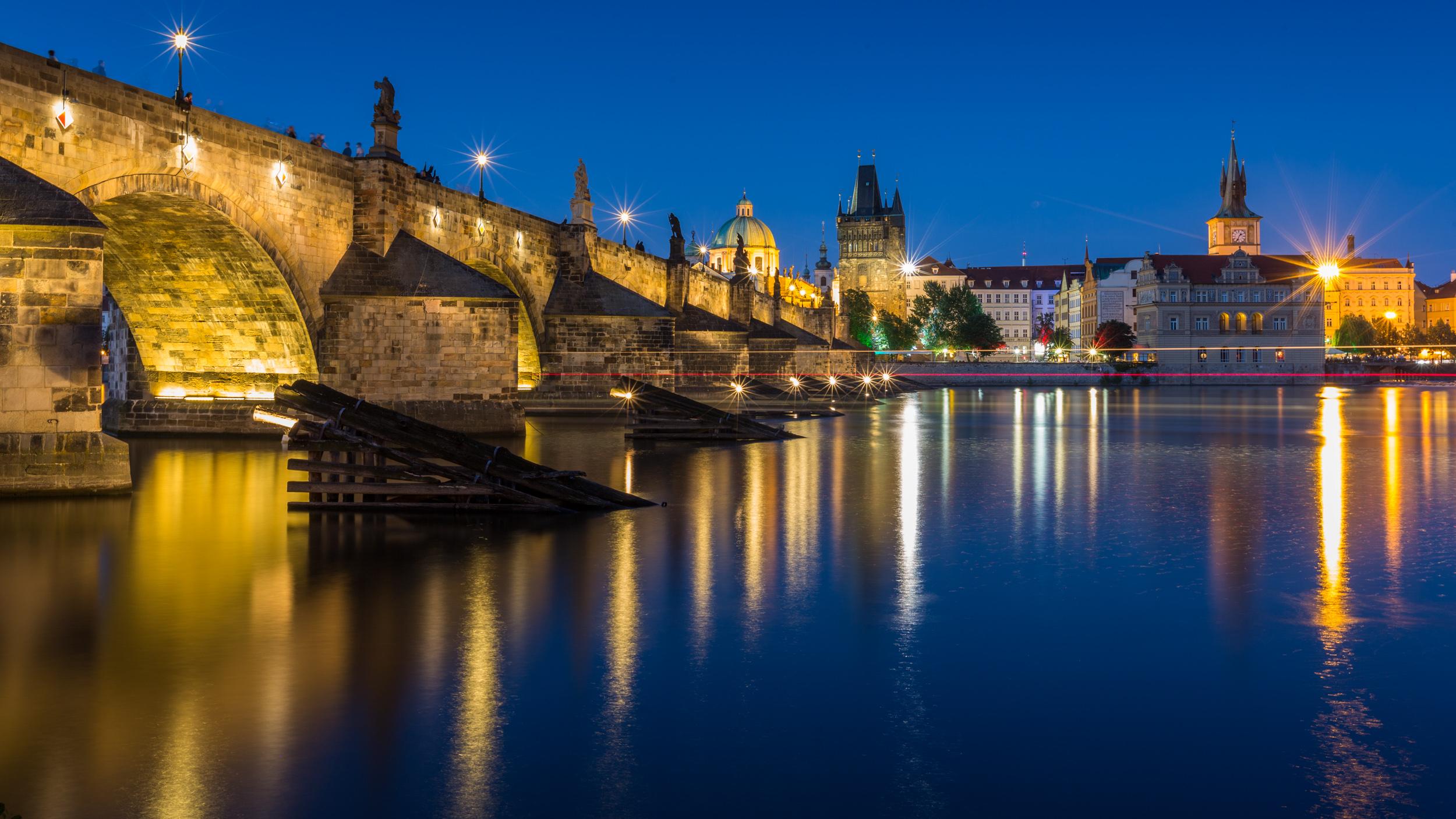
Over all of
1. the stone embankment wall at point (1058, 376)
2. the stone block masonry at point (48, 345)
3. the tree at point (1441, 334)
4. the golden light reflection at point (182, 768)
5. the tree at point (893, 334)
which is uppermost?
the tree at point (1441, 334)

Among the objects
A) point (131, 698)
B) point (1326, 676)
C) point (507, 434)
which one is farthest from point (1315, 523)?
point (507, 434)

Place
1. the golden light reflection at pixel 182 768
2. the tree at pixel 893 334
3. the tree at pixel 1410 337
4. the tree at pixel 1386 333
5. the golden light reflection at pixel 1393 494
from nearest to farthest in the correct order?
1. the golden light reflection at pixel 182 768
2. the golden light reflection at pixel 1393 494
3. the tree at pixel 893 334
4. the tree at pixel 1386 333
5. the tree at pixel 1410 337

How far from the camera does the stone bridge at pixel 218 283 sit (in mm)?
13070

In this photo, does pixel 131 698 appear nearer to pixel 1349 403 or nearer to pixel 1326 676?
pixel 1326 676

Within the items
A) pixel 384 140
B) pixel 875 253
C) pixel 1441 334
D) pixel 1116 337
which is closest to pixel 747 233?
pixel 875 253

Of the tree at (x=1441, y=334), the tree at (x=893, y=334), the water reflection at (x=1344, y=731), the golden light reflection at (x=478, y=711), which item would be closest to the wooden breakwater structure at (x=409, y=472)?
the golden light reflection at (x=478, y=711)

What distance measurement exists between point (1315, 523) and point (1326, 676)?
250 inches

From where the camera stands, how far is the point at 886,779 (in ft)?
14.7

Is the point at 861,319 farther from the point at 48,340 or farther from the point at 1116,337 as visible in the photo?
the point at 48,340

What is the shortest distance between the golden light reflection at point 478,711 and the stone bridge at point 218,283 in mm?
7888

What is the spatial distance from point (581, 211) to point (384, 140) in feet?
46.6

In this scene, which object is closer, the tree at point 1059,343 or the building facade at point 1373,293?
the tree at point 1059,343

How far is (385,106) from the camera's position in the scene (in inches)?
962

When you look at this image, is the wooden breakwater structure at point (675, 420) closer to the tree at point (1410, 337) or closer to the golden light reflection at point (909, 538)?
the golden light reflection at point (909, 538)
